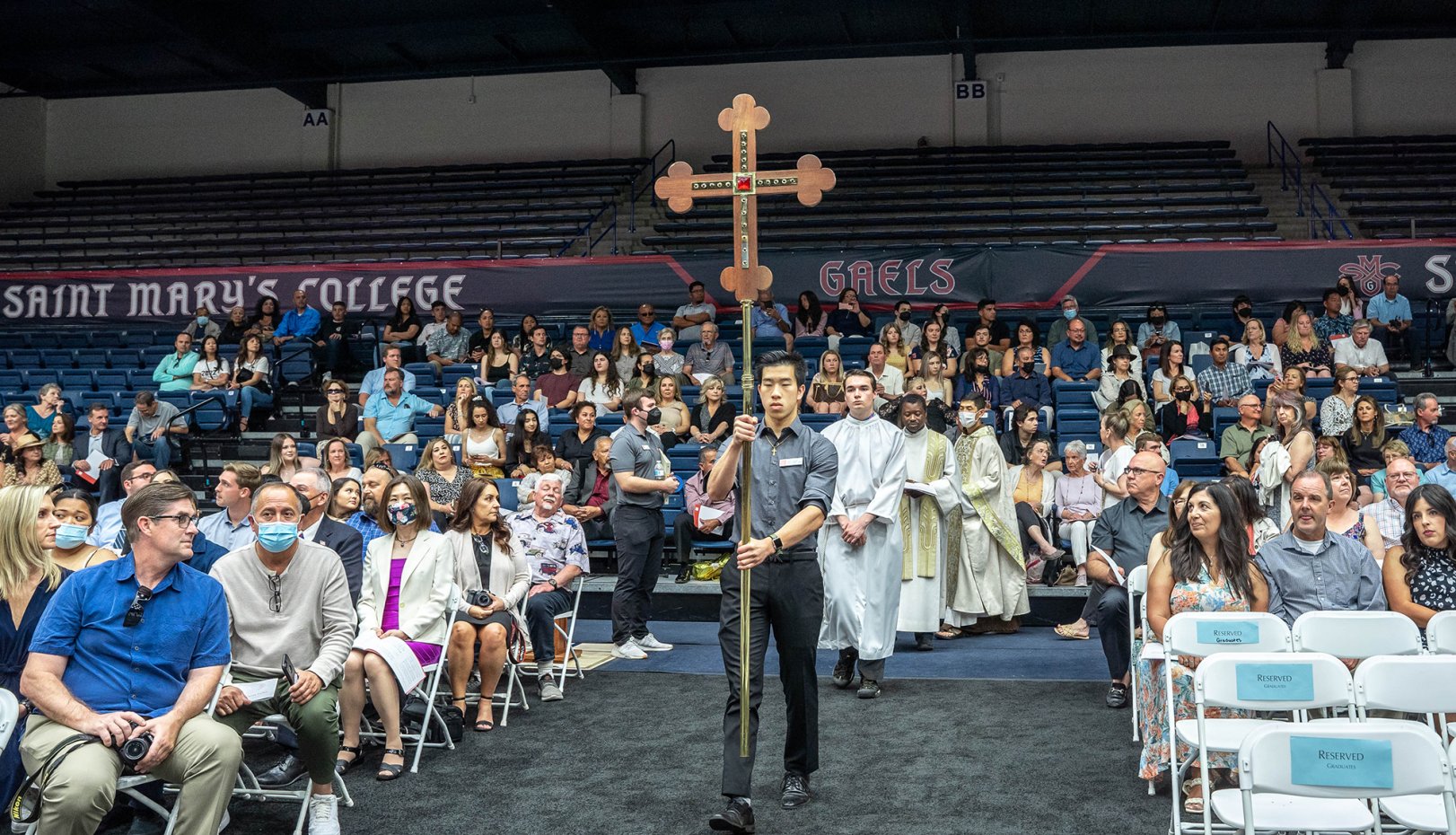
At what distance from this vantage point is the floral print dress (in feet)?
14.5

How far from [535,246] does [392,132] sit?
452 centimetres

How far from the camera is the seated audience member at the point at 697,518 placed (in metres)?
8.84

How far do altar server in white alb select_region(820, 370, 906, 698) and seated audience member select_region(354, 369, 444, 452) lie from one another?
559cm

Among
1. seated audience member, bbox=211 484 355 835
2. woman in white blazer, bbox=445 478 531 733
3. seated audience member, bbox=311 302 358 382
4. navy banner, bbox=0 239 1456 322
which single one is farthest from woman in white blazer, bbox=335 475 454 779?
seated audience member, bbox=311 302 358 382

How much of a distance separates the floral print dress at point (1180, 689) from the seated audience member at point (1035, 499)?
13.1ft

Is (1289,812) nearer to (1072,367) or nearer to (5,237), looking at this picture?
(1072,367)

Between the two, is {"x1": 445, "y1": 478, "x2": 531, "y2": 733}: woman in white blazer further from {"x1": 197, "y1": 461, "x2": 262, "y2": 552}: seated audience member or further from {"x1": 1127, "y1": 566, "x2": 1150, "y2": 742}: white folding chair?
{"x1": 1127, "y1": 566, "x2": 1150, "y2": 742}: white folding chair

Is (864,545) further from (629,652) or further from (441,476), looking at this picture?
(441,476)

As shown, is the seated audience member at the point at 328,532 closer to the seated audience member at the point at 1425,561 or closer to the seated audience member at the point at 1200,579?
the seated audience member at the point at 1200,579

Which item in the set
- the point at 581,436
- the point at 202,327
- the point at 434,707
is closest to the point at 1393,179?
the point at 581,436

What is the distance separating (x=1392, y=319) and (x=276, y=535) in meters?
11.4

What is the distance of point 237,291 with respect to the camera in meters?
14.7

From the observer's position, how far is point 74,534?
4590 millimetres

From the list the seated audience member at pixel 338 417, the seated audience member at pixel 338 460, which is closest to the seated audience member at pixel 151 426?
the seated audience member at pixel 338 417
